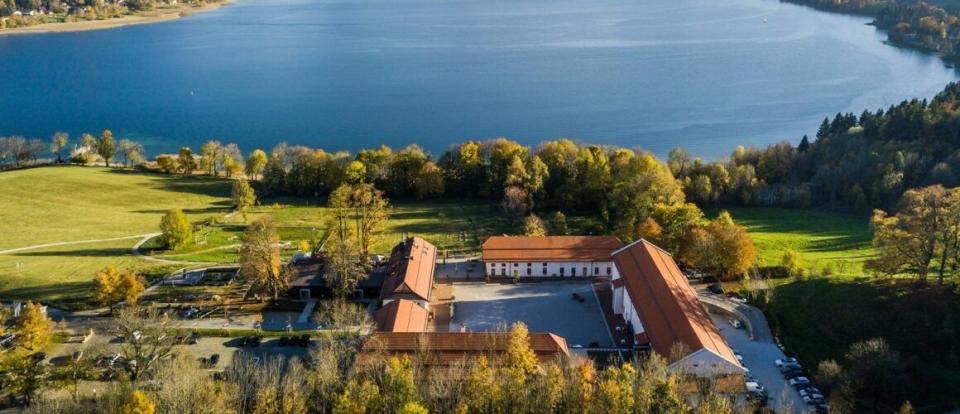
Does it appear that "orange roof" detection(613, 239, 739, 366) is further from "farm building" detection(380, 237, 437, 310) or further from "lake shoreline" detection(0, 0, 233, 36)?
"lake shoreline" detection(0, 0, 233, 36)

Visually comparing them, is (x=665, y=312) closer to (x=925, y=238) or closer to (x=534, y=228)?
(x=925, y=238)

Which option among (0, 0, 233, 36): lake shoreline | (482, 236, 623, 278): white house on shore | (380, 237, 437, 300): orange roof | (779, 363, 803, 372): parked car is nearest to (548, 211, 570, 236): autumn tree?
(482, 236, 623, 278): white house on shore

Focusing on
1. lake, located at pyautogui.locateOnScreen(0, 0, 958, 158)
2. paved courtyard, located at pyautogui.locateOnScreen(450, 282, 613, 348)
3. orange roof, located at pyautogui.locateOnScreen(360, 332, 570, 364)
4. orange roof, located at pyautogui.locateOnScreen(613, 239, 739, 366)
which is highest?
lake, located at pyautogui.locateOnScreen(0, 0, 958, 158)

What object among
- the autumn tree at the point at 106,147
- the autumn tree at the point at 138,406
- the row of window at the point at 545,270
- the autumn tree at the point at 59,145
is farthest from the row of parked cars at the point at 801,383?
the autumn tree at the point at 59,145

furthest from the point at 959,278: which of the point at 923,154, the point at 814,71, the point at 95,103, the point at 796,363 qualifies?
the point at 95,103

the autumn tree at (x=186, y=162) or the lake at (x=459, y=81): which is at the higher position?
the lake at (x=459, y=81)

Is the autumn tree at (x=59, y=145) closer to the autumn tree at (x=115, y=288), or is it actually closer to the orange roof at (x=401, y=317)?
the autumn tree at (x=115, y=288)

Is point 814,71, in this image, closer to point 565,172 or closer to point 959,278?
point 565,172
